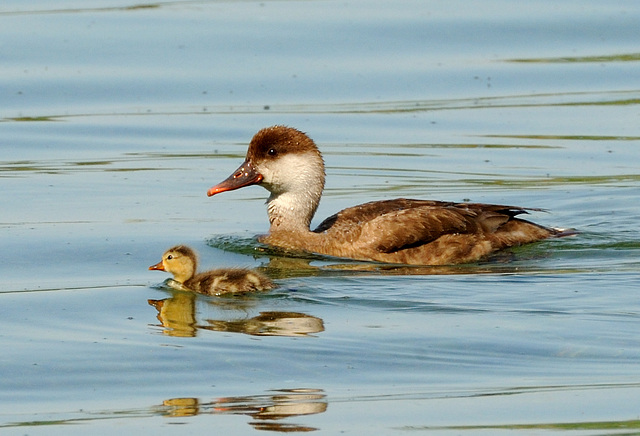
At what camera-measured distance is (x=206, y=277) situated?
10102 mm

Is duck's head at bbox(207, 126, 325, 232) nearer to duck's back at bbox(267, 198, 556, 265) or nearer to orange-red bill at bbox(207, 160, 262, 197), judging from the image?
orange-red bill at bbox(207, 160, 262, 197)

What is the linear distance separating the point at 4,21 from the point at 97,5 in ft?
6.14

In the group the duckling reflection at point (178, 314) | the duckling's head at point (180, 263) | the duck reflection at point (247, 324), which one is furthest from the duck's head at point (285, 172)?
the duck reflection at point (247, 324)

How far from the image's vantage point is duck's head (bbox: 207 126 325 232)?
11961 mm

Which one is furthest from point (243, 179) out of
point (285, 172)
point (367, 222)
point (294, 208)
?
A: point (367, 222)

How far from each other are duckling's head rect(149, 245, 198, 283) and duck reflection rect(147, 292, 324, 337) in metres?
0.48

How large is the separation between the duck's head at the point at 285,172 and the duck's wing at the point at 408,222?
1.42ft

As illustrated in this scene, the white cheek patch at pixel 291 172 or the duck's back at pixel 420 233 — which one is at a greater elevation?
Answer: the white cheek patch at pixel 291 172

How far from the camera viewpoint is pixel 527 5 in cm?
2306

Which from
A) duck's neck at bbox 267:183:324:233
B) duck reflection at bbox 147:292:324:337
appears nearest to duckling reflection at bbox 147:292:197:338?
duck reflection at bbox 147:292:324:337

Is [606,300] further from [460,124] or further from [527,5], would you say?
[527,5]

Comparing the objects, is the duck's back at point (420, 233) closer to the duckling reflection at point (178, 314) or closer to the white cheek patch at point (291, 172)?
the white cheek patch at point (291, 172)

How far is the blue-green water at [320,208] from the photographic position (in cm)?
749

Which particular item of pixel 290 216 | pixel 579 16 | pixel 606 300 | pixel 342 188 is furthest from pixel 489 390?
pixel 579 16
